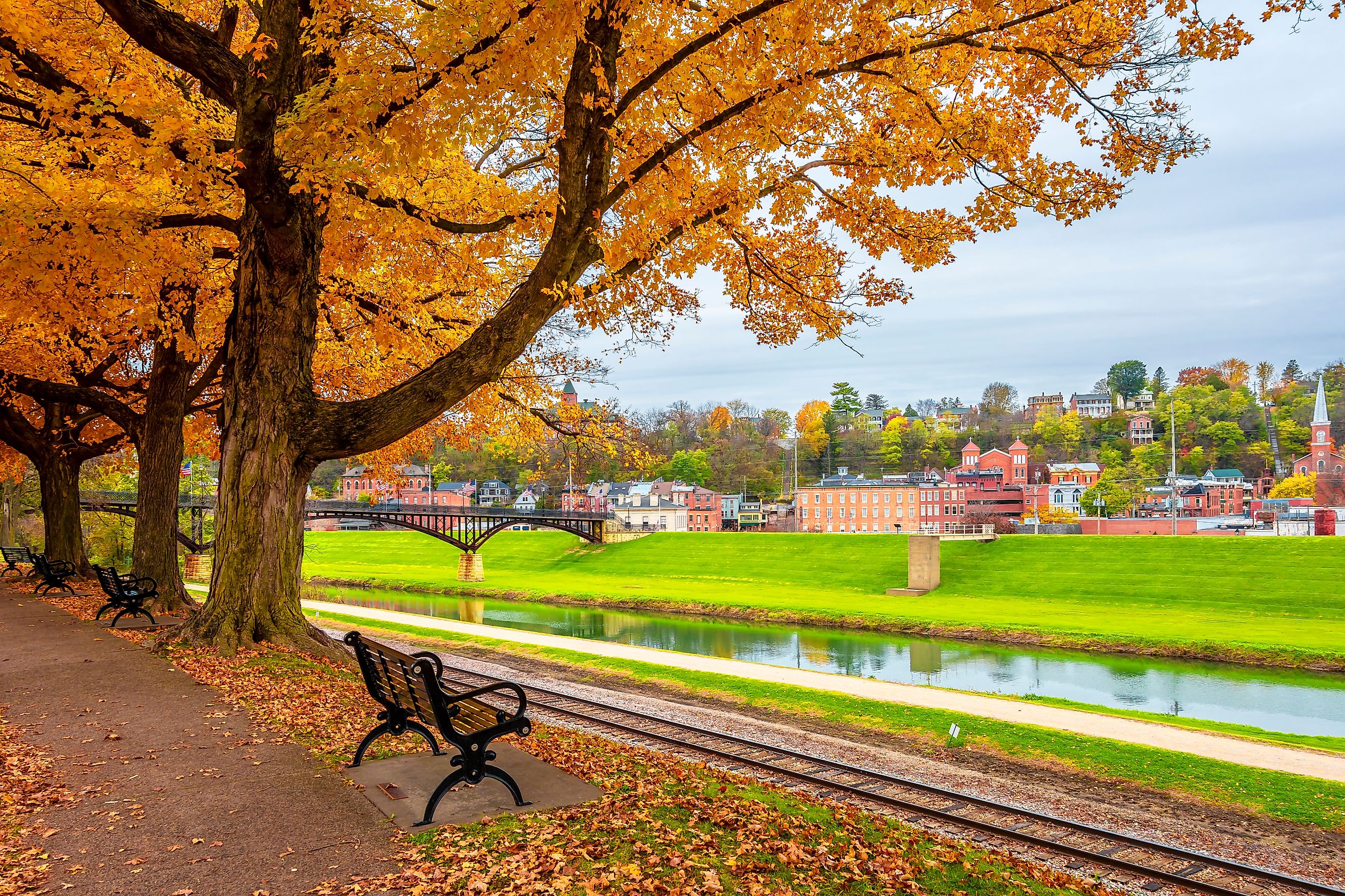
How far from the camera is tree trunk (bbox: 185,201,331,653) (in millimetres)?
10734

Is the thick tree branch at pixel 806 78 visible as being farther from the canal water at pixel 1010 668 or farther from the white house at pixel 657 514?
the white house at pixel 657 514

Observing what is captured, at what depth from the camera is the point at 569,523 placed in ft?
197

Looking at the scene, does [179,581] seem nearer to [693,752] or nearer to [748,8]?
[693,752]

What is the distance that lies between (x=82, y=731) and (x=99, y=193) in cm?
611

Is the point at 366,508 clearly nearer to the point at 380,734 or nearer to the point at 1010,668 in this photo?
the point at 1010,668

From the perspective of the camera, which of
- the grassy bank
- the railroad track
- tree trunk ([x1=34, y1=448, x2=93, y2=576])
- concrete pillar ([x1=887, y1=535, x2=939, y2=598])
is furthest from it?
concrete pillar ([x1=887, y1=535, x2=939, y2=598])

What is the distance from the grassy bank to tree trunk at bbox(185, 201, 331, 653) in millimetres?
9114

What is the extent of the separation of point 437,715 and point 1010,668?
22615mm

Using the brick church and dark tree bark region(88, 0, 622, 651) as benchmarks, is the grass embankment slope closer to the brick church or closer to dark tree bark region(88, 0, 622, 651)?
dark tree bark region(88, 0, 622, 651)

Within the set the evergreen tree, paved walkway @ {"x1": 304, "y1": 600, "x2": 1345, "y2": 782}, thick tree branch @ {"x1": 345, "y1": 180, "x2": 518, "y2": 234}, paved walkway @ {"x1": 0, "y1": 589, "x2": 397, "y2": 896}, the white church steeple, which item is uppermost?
the evergreen tree

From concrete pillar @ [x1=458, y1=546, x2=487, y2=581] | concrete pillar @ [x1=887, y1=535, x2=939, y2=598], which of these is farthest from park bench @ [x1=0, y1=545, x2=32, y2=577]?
concrete pillar @ [x1=887, y1=535, x2=939, y2=598]

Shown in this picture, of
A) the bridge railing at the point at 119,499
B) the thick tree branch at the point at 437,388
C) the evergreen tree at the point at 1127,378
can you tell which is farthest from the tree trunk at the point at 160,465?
the evergreen tree at the point at 1127,378

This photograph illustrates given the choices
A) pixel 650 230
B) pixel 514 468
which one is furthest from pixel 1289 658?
pixel 514 468

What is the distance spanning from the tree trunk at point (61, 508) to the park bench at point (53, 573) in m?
1.66
